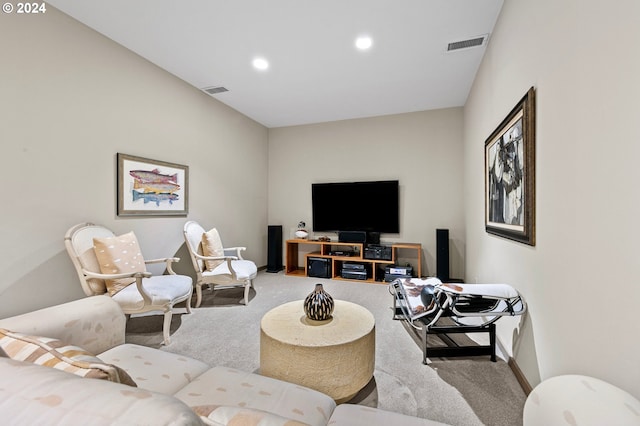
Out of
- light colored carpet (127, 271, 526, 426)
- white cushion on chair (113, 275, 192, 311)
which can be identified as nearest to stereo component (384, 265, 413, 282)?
light colored carpet (127, 271, 526, 426)

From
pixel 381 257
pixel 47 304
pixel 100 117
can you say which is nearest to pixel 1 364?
pixel 47 304

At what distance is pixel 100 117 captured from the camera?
9.04 ft

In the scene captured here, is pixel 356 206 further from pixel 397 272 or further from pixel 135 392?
pixel 135 392

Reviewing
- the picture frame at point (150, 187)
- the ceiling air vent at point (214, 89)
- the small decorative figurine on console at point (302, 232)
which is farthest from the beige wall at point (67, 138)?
the small decorative figurine on console at point (302, 232)

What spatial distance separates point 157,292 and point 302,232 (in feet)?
9.66

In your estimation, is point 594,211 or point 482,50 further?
point 482,50

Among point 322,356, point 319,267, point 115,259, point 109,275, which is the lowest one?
point 319,267

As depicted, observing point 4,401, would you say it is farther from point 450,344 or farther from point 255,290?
point 255,290

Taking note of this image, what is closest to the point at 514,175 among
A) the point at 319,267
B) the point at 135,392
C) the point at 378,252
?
the point at 135,392

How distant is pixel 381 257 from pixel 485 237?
185cm

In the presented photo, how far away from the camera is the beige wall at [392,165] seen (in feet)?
14.9

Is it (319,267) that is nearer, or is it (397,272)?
(397,272)

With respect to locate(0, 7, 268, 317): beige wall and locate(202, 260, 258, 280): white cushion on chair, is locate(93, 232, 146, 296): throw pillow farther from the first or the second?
locate(202, 260, 258, 280): white cushion on chair

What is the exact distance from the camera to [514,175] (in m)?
2.02
